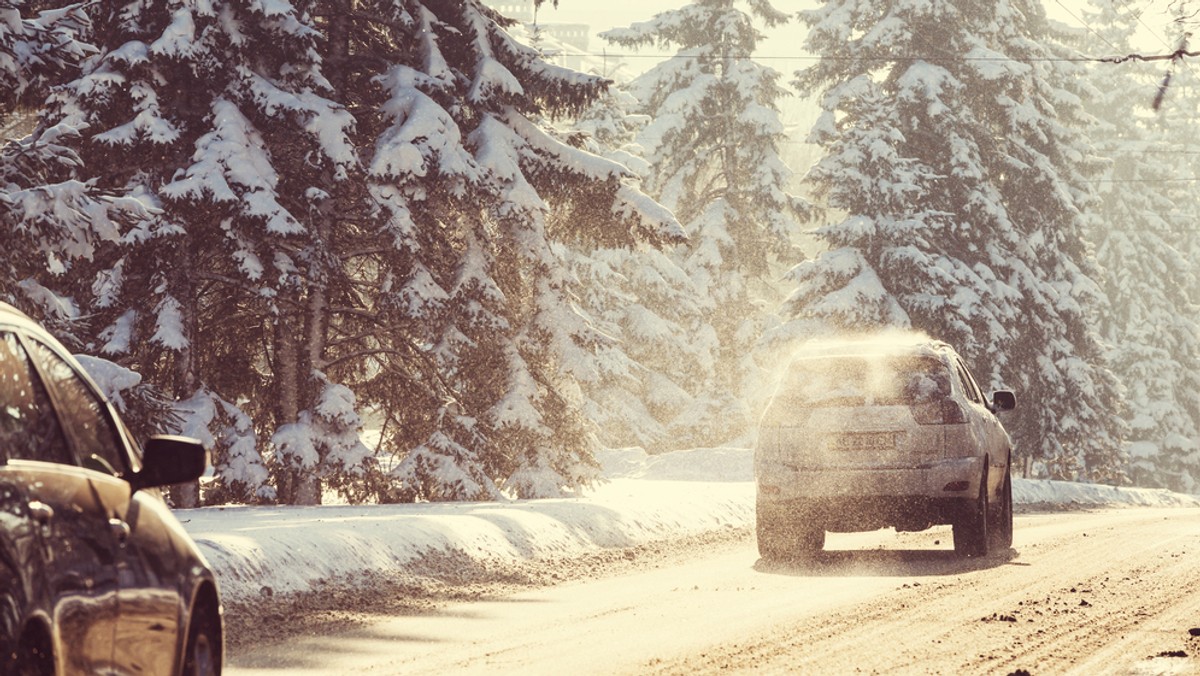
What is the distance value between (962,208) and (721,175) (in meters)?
12.6

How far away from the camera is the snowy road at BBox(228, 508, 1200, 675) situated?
8.61 m

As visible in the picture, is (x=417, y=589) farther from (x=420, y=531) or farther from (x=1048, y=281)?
(x=1048, y=281)

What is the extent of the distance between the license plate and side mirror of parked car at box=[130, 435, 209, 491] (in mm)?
9912

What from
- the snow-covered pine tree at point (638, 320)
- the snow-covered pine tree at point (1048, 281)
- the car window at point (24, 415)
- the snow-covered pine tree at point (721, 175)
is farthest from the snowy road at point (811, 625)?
the snow-covered pine tree at point (721, 175)

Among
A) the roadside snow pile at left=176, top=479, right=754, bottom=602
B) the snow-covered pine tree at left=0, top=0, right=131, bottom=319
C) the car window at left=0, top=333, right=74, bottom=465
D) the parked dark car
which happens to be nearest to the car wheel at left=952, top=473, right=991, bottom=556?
the roadside snow pile at left=176, top=479, right=754, bottom=602

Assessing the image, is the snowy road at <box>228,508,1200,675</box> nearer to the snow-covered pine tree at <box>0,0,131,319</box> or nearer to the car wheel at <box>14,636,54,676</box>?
the car wheel at <box>14,636,54,676</box>

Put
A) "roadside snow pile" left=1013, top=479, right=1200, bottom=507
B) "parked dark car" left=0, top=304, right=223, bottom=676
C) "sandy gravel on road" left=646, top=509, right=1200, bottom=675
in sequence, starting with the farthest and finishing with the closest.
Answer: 1. "roadside snow pile" left=1013, top=479, right=1200, bottom=507
2. "sandy gravel on road" left=646, top=509, right=1200, bottom=675
3. "parked dark car" left=0, top=304, right=223, bottom=676

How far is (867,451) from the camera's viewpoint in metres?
14.6

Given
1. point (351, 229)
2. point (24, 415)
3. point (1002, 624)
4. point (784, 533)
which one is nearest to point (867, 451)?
point (784, 533)

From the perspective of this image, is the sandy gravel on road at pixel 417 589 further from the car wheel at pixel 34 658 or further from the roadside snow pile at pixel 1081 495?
the roadside snow pile at pixel 1081 495

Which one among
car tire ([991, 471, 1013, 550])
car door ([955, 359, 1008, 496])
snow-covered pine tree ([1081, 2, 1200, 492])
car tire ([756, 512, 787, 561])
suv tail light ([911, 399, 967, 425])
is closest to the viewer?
suv tail light ([911, 399, 967, 425])

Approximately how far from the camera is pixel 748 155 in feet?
172

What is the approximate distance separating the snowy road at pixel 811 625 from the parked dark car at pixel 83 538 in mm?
2932

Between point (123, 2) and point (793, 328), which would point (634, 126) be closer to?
point (793, 328)
